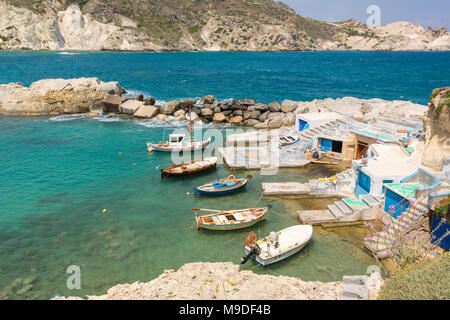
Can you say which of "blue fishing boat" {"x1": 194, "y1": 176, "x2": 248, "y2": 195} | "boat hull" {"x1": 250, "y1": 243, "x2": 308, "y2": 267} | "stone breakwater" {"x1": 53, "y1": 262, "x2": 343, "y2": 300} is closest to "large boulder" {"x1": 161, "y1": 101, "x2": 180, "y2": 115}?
"blue fishing boat" {"x1": 194, "y1": 176, "x2": 248, "y2": 195}

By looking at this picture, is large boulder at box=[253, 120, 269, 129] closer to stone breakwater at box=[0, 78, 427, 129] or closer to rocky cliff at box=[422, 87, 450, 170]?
stone breakwater at box=[0, 78, 427, 129]

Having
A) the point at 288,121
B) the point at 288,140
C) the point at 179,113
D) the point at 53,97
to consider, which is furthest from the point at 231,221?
the point at 53,97

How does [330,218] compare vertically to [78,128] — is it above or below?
below

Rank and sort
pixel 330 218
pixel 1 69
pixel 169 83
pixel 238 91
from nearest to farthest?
pixel 330 218 < pixel 238 91 < pixel 169 83 < pixel 1 69

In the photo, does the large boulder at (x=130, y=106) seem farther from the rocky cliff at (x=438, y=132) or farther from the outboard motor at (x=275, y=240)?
the rocky cliff at (x=438, y=132)

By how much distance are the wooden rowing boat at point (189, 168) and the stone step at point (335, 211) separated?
14.8 metres

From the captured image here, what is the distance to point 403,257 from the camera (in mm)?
15461

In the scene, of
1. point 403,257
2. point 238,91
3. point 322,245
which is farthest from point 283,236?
point 238,91

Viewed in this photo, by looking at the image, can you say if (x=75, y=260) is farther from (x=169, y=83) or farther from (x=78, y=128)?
(x=169, y=83)

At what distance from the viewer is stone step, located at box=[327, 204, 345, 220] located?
25550 millimetres

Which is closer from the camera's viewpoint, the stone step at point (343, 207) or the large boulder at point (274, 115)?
the stone step at point (343, 207)

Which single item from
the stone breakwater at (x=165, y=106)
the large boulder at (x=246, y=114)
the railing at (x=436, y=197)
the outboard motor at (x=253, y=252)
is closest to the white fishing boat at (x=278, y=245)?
the outboard motor at (x=253, y=252)

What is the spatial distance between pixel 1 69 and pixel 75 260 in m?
126

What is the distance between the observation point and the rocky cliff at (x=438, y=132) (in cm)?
2664
